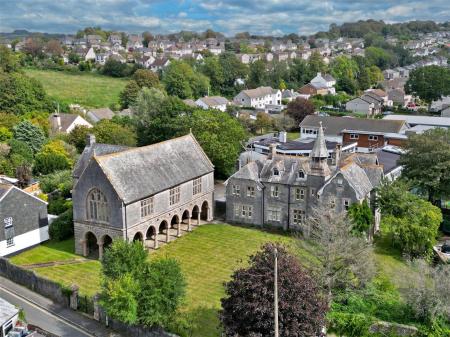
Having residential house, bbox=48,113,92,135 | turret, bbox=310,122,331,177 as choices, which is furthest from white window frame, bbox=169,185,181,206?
residential house, bbox=48,113,92,135

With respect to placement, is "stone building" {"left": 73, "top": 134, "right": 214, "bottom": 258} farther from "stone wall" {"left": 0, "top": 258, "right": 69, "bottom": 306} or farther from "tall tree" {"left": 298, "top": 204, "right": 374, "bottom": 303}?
"tall tree" {"left": 298, "top": 204, "right": 374, "bottom": 303}

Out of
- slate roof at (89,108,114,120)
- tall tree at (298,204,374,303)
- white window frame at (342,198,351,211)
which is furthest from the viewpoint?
slate roof at (89,108,114,120)

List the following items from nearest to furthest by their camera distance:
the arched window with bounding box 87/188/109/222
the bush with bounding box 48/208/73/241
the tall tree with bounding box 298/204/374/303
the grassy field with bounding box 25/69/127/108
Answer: the tall tree with bounding box 298/204/374/303, the arched window with bounding box 87/188/109/222, the bush with bounding box 48/208/73/241, the grassy field with bounding box 25/69/127/108

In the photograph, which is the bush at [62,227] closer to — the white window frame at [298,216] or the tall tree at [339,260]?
the white window frame at [298,216]

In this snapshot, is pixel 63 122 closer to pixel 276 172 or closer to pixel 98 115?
pixel 98 115

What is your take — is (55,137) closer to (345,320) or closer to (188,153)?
(188,153)

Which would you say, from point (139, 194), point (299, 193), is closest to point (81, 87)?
point (139, 194)

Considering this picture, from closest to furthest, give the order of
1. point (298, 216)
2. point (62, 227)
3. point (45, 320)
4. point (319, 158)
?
1. point (45, 320)
2. point (319, 158)
3. point (62, 227)
4. point (298, 216)
